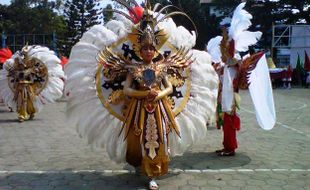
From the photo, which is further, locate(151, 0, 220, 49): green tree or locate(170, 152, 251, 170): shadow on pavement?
locate(151, 0, 220, 49): green tree

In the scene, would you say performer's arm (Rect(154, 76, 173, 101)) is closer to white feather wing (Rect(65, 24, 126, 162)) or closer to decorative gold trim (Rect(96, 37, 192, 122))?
decorative gold trim (Rect(96, 37, 192, 122))

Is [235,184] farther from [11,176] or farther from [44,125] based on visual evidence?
[44,125]

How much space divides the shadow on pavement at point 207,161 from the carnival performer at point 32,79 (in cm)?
652

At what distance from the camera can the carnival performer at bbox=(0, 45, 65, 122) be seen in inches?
473

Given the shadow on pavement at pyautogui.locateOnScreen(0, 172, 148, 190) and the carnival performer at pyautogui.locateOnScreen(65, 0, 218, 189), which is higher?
the carnival performer at pyautogui.locateOnScreen(65, 0, 218, 189)

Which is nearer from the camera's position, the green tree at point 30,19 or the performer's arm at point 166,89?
the performer's arm at point 166,89

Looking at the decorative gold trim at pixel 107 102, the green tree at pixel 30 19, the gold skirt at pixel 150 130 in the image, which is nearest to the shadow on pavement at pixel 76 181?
the gold skirt at pixel 150 130

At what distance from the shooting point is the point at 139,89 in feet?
17.4

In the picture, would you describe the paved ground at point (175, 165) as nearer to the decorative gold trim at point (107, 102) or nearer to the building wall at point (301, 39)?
the decorative gold trim at point (107, 102)

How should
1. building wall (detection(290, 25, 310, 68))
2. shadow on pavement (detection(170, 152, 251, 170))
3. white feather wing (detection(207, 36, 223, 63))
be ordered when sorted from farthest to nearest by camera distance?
1. building wall (detection(290, 25, 310, 68))
2. white feather wing (detection(207, 36, 223, 63))
3. shadow on pavement (detection(170, 152, 251, 170))

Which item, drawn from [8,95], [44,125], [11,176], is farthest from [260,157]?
[8,95]

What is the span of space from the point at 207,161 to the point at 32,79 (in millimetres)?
7152

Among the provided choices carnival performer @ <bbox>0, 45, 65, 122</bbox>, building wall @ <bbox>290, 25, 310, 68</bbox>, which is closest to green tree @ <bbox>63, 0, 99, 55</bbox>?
building wall @ <bbox>290, 25, 310, 68</bbox>

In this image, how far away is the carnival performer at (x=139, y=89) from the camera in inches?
208
